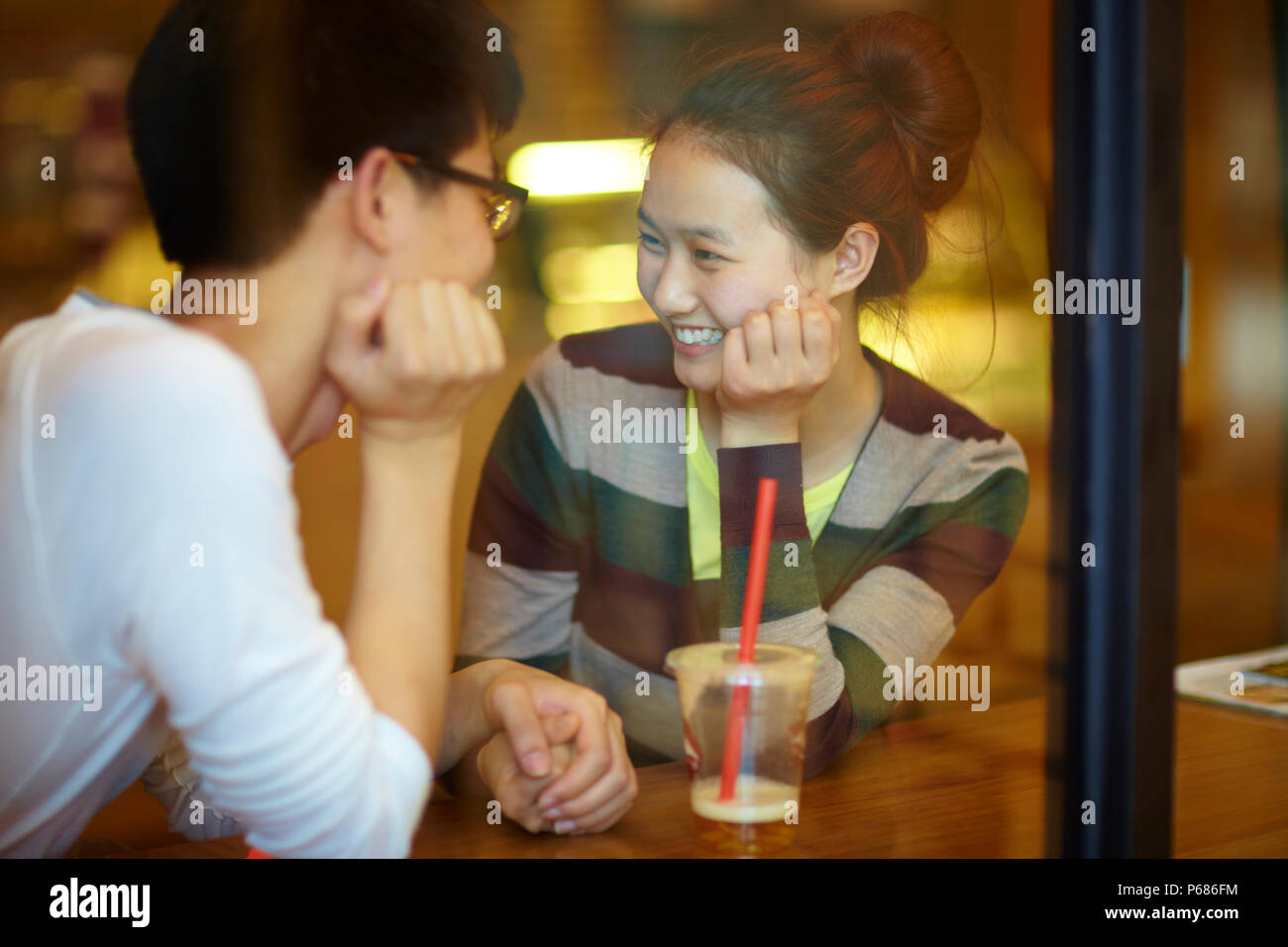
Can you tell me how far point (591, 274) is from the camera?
3.63ft

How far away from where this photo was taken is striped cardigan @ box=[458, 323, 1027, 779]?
1.12 metres

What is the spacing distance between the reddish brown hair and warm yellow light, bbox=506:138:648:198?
3cm

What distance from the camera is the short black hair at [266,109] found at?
859 millimetres

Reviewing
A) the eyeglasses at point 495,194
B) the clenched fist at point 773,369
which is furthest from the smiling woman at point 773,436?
the eyeglasses at point 495,194

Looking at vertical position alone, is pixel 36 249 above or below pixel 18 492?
above

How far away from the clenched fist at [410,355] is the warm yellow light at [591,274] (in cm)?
23

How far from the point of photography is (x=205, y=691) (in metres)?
0.73

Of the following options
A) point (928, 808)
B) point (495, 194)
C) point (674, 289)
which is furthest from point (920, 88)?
point (928, 808)

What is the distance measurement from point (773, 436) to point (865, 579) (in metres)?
0.18

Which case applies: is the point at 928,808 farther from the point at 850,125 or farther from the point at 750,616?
the point at 850,125

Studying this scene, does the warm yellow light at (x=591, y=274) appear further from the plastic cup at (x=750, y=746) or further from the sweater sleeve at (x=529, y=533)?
the plastic cup at (x=750, y=746)
